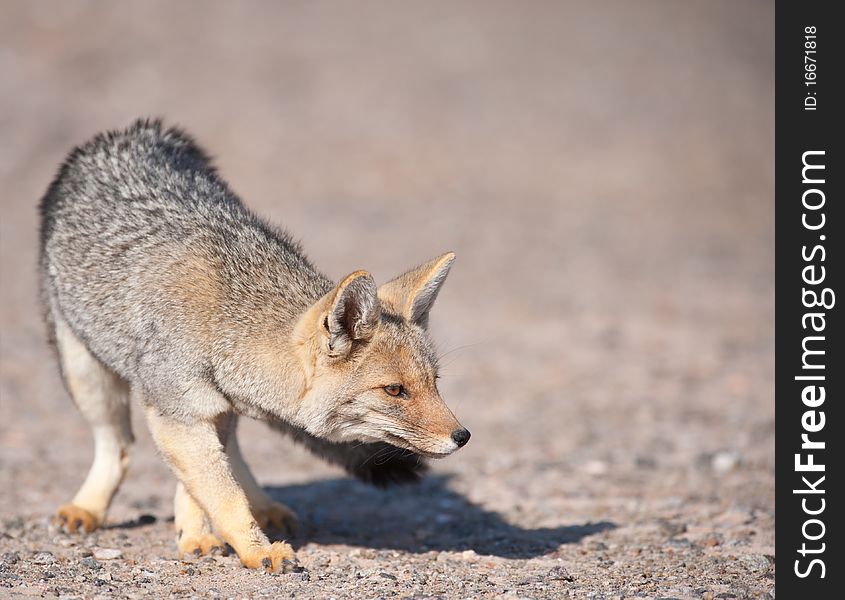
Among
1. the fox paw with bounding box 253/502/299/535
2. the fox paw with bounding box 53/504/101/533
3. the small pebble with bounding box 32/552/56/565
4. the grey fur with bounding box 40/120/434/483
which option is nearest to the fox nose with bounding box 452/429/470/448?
the grey fur with bounding box 40/120/434/483

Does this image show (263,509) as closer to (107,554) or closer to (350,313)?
(107,554)

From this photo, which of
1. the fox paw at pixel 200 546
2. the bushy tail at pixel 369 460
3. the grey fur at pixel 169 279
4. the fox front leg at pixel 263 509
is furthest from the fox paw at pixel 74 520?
the bushy tail at pixel 369 460

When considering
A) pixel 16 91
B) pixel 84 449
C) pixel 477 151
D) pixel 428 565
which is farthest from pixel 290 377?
pixel 16 91

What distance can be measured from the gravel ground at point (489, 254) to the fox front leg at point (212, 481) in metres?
0.24

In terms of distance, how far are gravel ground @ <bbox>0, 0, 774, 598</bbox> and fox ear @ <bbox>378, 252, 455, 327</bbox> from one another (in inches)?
70.9

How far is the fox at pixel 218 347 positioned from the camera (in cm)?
692

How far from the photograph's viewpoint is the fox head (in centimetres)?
682

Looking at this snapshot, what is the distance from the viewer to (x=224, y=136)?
26.2 m

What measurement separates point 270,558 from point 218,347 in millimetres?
1473

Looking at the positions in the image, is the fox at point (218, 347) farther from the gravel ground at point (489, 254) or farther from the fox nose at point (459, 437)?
the gravel ground at point (489, 254)

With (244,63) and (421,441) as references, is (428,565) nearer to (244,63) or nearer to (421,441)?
(421,441)

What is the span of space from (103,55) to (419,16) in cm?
923

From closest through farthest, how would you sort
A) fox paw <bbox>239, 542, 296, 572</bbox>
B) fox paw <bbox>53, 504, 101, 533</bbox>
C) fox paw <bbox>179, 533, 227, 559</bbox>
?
1. fox paw <bbox>239, 542, 296, 572</bbox>
2. fox paw <bbox>179, 533, 227, 559</bbox>
3. fox paw <bbox>53, 504, 101, 533</bbox>

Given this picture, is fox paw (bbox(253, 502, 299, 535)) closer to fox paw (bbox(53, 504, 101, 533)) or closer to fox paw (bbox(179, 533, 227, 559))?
fox paw (bbox(179, 533, 227, 559))
